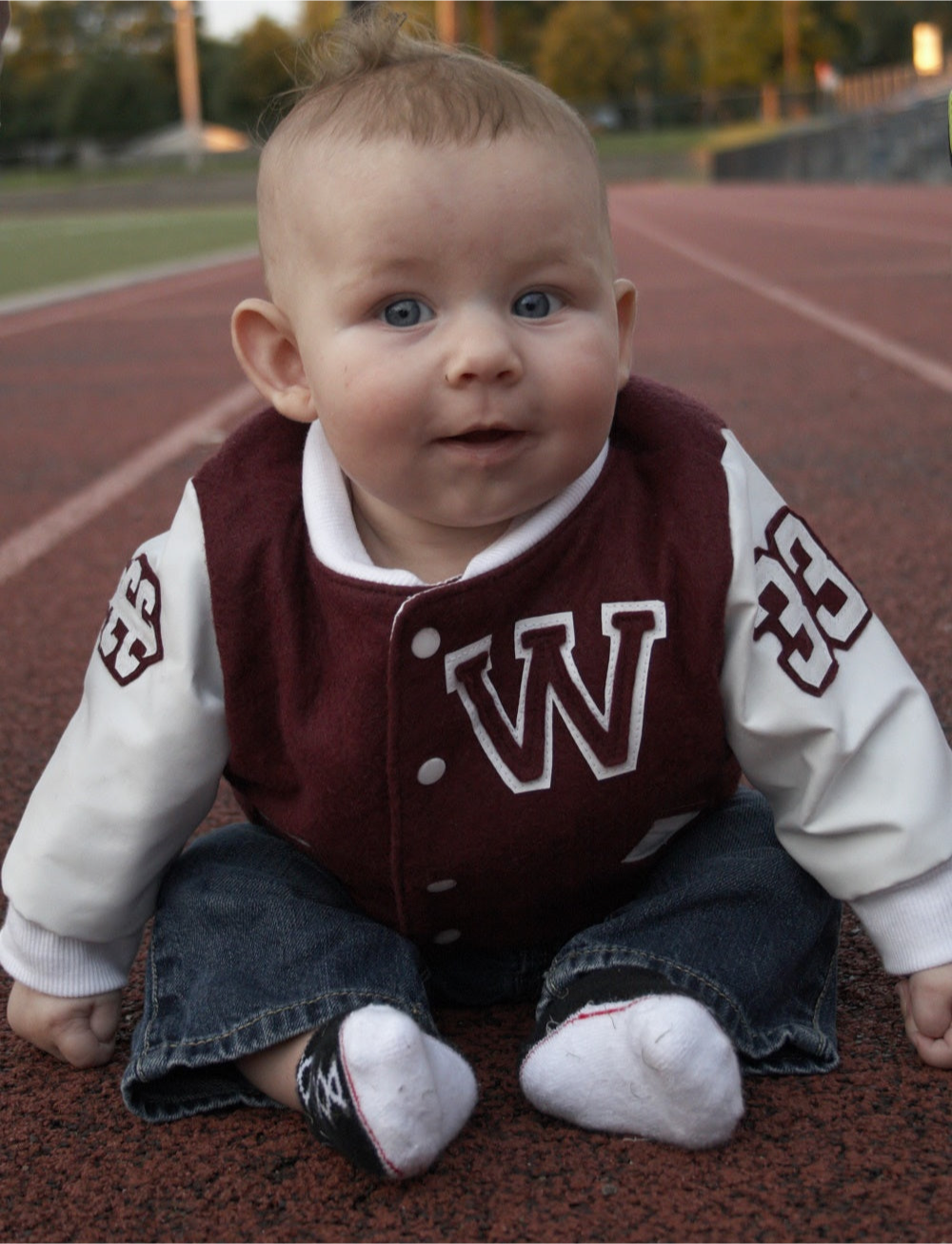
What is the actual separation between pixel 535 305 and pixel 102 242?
Result: 897 inches

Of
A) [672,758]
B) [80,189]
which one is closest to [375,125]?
[672,758]

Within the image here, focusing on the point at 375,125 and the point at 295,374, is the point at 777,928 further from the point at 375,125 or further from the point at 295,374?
the point at 375,125

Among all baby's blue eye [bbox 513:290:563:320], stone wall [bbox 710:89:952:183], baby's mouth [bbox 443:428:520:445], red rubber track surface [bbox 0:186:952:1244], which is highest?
stone wall [bbox 710:89:952:183]

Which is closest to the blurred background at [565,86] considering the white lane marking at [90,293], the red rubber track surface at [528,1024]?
the white lane marking at [90,293]

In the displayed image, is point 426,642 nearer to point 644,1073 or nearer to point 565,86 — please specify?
point 644,1073

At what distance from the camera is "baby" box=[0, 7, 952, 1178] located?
1860 mm

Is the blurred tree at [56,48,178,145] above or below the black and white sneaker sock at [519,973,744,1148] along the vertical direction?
above

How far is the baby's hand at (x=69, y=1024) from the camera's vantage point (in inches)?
80.3

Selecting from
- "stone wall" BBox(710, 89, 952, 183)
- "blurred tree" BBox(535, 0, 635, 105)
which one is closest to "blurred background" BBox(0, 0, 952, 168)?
"blurred tree" BBox(535, 0, 635, 105)

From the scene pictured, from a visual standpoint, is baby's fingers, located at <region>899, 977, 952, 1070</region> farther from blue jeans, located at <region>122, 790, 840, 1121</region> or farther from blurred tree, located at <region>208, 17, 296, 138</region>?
blurred tree, located at <region>208, 17, 296, 138</region>

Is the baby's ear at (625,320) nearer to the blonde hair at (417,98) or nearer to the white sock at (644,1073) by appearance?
the blonde hair at (417,98)

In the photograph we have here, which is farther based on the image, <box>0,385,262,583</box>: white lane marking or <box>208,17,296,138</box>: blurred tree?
<box>208,17,296,138</box>: blurred tree

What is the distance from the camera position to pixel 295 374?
2.11 metres

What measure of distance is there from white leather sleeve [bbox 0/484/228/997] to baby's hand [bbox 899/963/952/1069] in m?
0.86
